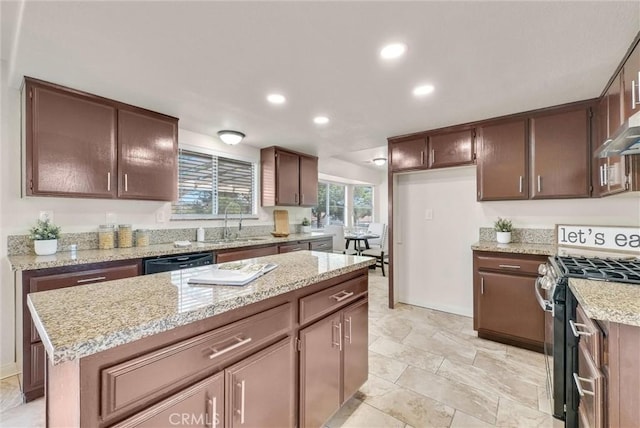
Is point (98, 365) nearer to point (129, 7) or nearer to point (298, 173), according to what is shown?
point (129, 7)

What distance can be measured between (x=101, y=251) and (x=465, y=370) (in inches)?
126

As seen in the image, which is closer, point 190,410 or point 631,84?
point 190,410

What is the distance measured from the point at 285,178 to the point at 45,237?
8.92 feet

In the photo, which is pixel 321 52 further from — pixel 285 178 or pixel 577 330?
pixel 285 178

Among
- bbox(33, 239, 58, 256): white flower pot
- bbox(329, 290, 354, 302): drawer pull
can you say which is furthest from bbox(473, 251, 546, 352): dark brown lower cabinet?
bbox(33, 239, 58, 256): white flower pot

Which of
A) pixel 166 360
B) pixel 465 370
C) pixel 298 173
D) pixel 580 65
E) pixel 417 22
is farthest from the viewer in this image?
pixel 298 173

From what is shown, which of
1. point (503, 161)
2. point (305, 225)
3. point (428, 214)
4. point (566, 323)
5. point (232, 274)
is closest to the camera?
point (232, 274)

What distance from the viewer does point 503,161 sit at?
291cm

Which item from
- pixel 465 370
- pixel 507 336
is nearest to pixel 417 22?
pixel 465 370

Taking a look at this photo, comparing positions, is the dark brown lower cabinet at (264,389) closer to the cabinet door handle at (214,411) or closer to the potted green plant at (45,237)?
the cabinet door handle at (214,411)

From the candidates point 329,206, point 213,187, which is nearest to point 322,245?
point 213,187

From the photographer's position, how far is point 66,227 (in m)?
2.44

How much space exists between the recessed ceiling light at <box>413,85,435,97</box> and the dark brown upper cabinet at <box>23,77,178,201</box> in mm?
2394

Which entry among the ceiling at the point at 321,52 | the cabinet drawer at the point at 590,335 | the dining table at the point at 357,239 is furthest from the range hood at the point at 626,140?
the dining table at the point at 357,239
